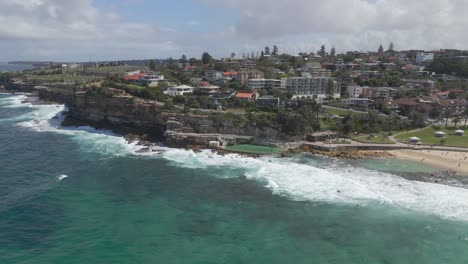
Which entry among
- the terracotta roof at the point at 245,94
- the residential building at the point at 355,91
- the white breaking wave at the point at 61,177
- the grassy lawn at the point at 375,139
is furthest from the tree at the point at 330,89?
the white breaking wave at the point at 61,177

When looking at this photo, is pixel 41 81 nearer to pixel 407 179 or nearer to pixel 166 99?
pixel 166 99

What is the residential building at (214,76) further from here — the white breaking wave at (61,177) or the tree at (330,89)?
the white breaking wave at (61,177)

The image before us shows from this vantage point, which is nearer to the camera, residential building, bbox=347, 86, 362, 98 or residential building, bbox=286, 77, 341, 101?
residential building, bbox=286, 77, 341, 101

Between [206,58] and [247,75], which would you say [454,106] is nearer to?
[247,75]

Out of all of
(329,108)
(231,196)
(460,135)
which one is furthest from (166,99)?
(460,135)

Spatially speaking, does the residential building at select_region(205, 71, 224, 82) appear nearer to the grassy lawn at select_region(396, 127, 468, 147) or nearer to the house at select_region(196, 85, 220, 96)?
the house at select_region(196, 85, 220, 96)

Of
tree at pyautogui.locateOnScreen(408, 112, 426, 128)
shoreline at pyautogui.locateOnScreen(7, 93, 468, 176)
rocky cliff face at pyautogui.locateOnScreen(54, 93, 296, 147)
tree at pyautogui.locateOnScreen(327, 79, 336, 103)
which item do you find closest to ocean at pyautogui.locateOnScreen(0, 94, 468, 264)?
shoreline at pyautogui.locateOnScreen(7, 93, 468, 176)
